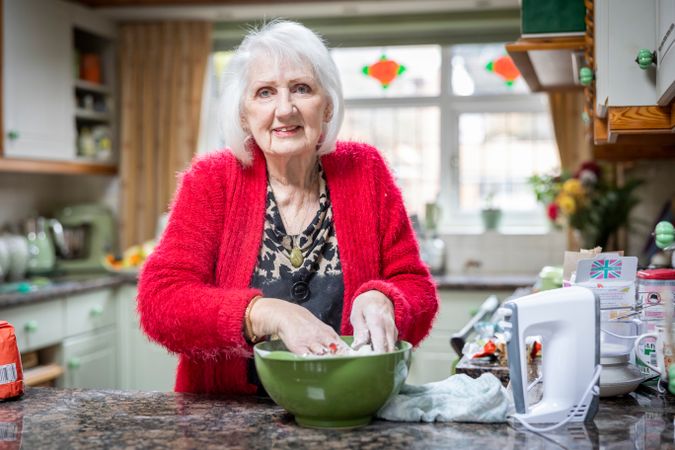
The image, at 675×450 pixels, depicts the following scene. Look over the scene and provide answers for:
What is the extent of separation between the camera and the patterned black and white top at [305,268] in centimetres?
160

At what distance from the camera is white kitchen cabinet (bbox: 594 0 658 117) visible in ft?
5.03

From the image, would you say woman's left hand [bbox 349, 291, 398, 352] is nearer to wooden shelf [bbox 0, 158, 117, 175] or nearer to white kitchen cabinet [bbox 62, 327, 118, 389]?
white kitchen cabinet [bbox 62, 327, 118, 389]

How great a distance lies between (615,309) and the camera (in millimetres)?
1425

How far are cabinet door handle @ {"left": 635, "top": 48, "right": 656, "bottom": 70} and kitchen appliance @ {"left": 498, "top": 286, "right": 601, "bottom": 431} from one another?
1.73 feet

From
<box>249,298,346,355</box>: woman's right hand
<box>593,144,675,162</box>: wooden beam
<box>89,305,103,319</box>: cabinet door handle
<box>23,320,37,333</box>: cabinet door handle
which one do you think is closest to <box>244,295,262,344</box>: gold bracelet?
<box>249,298,346,355</box>: woman's right hand

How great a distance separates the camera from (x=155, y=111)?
4.46 metres

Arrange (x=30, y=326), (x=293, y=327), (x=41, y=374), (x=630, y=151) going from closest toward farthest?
(x=293, y=327)
(x=630, y=151)
(x=30, y=326)
(x=41, y=374)

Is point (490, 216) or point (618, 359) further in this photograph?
point (490, 216)

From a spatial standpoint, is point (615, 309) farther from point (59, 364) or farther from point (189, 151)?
point (189, 151)

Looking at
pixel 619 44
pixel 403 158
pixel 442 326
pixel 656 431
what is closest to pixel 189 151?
pixel 403 158

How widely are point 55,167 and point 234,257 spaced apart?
266 centimetres

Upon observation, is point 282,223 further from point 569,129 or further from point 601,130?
point 569,129

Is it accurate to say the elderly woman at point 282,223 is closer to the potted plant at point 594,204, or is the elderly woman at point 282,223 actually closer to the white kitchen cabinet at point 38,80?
the potted plant at point 594,204

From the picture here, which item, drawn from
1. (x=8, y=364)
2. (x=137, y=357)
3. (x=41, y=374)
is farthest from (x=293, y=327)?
(x=137, y=357)
